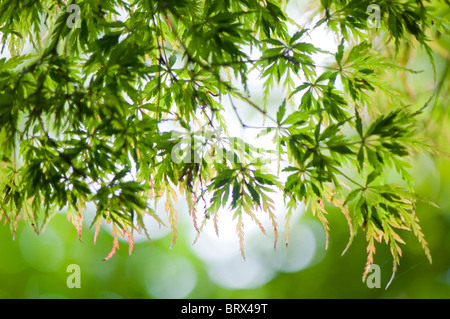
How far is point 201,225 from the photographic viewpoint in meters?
1.16

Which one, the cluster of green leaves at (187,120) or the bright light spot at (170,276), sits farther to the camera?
the bright light spot at (170,276)

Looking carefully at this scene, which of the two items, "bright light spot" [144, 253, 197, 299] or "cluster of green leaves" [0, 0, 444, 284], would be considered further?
"bright light spot" [144, 253, 197, 299]

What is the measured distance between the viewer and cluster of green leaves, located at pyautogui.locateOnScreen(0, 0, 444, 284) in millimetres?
971

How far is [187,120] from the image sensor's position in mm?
1209

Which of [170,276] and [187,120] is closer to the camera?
[187,120]

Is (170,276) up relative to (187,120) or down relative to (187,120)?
up

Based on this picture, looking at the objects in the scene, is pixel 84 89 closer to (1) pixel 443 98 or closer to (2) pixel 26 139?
(2) pixel 26 139

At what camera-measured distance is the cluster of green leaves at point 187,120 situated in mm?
971

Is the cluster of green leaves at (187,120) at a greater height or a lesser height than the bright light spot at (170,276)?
lesser

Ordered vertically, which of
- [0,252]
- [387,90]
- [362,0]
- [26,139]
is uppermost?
[0,252]
